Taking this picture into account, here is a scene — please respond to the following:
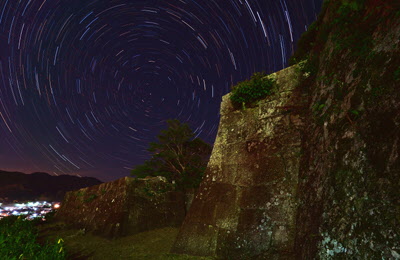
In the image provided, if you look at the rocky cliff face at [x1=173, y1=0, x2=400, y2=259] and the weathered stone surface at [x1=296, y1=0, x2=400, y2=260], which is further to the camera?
the rocky cliff face at [x1=173, y1=0, x2=400, y2=259]

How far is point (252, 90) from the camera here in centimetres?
580

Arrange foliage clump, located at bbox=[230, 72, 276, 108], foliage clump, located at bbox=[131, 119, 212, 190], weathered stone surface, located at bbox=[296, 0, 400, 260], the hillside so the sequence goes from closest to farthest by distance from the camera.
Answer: weathered stone surface, located at bbox=[296, 0, 400, 260], foliage clump, located at bbox=[230, 72, 276, 108], foliage clump, located at bbox=[131, 119, 212, 190], the hillside

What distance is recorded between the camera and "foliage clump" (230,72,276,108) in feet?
18.5

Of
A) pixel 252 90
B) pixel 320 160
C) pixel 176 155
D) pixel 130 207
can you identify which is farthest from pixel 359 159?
pixel 176 155

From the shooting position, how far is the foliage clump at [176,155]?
15.6 meters

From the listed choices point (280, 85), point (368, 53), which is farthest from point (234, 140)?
point (368, 53)

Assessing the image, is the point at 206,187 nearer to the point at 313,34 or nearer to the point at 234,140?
the point at 234,140

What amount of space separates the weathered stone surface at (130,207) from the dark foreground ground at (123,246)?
1.03 feet

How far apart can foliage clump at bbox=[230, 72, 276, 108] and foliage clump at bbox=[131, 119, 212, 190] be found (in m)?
9.92

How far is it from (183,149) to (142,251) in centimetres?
1147

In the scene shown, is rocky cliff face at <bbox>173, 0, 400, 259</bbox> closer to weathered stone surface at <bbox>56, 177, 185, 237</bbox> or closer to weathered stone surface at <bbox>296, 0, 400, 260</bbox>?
weathered stone surface at <bbox>296, 0, 400, 260</bbox>

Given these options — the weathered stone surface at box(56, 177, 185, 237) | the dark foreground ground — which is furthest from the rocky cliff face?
the weathered stone surface at box(56, 177, 185, 237)

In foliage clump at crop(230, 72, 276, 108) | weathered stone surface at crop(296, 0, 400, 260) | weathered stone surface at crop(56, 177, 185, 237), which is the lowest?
weathered stone surface at crop(56, 177, 185, 237)

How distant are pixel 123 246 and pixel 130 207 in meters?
1.41
